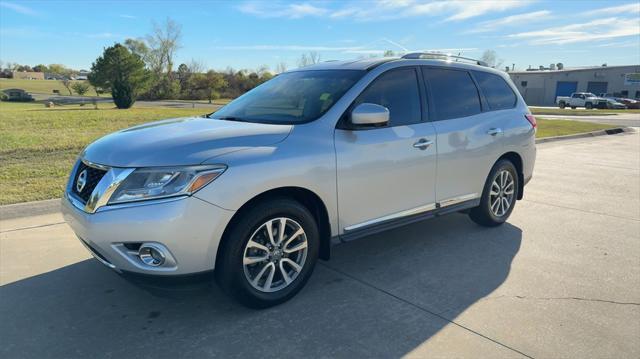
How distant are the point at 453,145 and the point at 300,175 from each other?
189cm

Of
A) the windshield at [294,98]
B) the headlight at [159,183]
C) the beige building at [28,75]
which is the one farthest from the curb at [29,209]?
the beige building at [28,75]

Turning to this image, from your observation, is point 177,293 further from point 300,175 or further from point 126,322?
point 300,175

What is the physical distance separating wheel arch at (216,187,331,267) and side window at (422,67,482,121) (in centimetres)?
161

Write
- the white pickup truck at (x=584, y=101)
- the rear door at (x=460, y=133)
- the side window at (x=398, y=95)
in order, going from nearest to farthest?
the side window at (x=398, y=95) → the rear door at (x=460, y=133) → the white pickup truck at (x=584, y=101)

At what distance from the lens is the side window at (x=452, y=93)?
4.50m

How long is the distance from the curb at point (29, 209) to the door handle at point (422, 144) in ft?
14.8

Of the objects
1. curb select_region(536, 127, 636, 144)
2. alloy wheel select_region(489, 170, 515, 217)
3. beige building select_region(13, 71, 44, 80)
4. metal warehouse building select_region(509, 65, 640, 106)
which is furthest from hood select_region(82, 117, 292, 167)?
beige building select_region(13, 71, 44, 80)

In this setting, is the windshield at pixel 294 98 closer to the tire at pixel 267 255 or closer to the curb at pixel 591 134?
the tire at pixel 267 255

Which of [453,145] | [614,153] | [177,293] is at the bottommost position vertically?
[614,153]

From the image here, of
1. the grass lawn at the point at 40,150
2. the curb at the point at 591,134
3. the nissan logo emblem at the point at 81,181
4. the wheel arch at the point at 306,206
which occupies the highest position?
the nissan logo emblem at the point at 81,181

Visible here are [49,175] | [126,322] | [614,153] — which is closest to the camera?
[126,322]

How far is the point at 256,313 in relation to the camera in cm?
334

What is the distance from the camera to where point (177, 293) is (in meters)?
2.98

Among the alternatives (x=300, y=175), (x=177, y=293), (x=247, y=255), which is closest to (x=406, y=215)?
(x=300, y=175)
